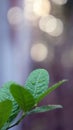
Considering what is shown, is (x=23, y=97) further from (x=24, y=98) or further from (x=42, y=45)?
(x=42, y=45)

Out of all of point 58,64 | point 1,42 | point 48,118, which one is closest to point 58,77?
point 58,64

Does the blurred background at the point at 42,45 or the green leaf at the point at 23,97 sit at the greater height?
the blurred background at the point at 42,45

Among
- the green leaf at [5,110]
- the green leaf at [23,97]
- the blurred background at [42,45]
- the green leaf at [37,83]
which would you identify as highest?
the blurred background at [42,45]

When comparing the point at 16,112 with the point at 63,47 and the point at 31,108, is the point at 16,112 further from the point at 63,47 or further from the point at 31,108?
the point at 63,47

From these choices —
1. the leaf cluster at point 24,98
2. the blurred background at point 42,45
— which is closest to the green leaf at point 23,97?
the leaf cluster at point 24,98

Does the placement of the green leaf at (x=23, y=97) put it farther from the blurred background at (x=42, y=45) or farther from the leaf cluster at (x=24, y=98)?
the blurred background at (x=42, y=45)
